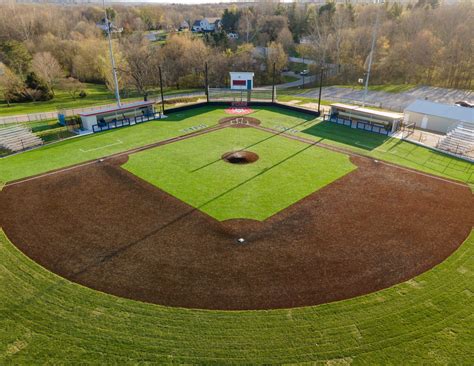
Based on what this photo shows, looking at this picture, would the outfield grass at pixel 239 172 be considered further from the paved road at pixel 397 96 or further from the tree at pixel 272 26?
the tree at pixel 272 26

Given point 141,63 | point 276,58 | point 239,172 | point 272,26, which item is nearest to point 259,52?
point 276,58

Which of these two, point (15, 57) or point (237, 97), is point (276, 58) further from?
point (15, 57)

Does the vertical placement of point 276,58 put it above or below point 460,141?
above

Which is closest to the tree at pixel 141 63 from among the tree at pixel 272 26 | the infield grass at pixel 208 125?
the infield grass at pixel 208 125

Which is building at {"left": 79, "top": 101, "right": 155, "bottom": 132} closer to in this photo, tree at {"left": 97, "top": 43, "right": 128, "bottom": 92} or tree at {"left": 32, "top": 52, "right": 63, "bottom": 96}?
tree at {"left": 97, "top": 43, "right": 128, "bottom": 92}

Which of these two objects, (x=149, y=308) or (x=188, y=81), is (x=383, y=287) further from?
(x=188, y=81)


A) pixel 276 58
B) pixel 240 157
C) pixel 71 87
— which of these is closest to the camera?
Answer: pixel 240 157

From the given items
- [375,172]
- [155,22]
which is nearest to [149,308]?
[375,172]
